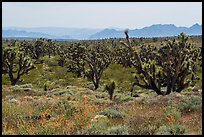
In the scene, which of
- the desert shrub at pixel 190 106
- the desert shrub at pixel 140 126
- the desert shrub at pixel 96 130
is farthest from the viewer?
the desert shrub at pixel 190 106

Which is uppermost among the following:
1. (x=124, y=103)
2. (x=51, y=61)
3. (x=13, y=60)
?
(x=13, y=60)

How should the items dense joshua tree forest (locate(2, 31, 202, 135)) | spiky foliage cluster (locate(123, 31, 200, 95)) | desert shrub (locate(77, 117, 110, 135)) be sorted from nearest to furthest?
desert shrub (locate(77, 117, 110, 135)) → dense joshua tree forest (locate(2, 31, 202, 135)) → spiky foliage cluster (locate(123, 31, 200, 95))

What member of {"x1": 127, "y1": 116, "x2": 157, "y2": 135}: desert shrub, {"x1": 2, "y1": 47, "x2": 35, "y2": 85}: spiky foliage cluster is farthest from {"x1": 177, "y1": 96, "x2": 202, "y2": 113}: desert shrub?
{"x1": 2, "y1": 47, "x2": 35, "y2": 85}: spiky foliage cluster

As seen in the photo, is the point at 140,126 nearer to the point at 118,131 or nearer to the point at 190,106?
the point at 118,131

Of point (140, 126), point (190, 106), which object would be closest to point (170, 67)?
point (190, 106)

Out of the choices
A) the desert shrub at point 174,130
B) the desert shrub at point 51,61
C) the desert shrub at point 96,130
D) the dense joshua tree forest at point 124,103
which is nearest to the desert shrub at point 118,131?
the dense joshua tree forest at point 124,103

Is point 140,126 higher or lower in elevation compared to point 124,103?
higher

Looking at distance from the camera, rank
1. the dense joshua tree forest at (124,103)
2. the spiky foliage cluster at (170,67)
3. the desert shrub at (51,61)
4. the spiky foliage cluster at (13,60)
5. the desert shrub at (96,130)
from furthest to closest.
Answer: the desert shrub at (51,61) < the spiky foliage cluster at (13,60) < the spiky foliage cluster at (170,67) < the dense joshua tree forest at (124,103) < the desert shrub at (96,130)

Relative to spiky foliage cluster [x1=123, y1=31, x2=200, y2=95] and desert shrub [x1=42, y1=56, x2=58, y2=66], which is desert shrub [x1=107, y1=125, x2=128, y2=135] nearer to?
spiky foliage cluster [x1=123, y1=31, x2=200, y2=95]

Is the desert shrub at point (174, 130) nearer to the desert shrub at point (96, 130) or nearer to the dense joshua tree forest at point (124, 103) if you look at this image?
the dense joshua tree forest at point (124, 103)

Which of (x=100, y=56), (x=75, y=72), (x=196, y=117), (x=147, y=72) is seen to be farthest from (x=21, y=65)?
(x=196, y=117)

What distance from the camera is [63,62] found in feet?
203

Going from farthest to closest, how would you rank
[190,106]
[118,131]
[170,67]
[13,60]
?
[13,60], [170,67], [190,106], [118,131]

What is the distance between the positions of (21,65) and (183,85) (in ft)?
67.1
